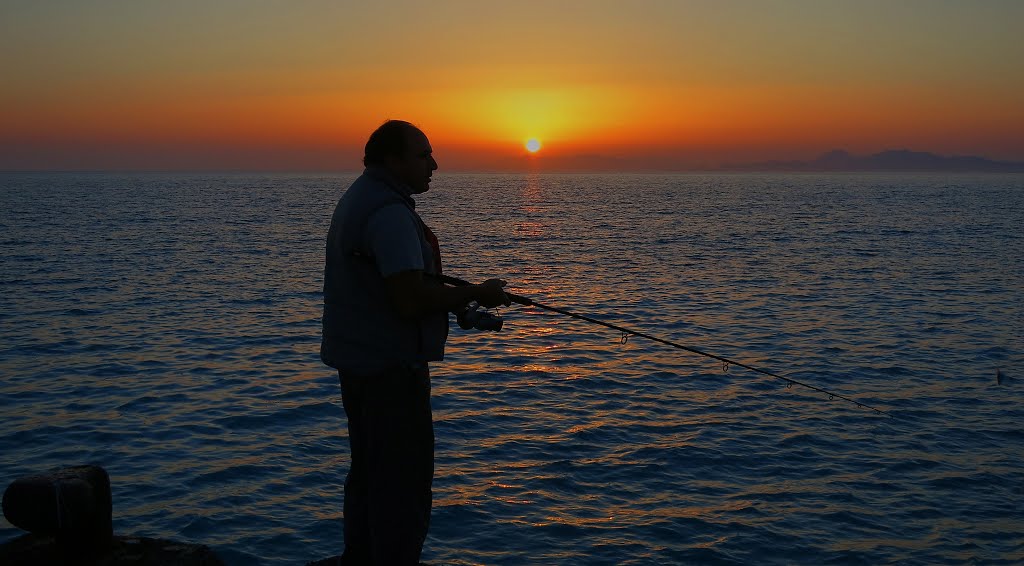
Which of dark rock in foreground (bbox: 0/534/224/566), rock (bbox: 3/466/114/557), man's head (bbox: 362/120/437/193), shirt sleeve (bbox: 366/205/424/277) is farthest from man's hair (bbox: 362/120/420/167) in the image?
dark rock in foreground (bbox: 0/534/224/566)

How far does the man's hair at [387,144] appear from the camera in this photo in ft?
13.9

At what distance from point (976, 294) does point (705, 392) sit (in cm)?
1580

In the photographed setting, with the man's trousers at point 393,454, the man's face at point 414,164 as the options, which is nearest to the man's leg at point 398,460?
the man's trousers at point 393,454

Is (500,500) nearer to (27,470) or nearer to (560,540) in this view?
(560,540)

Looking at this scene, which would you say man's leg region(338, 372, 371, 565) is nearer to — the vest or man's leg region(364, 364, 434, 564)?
man's leg region(364, 364, 434, 564)

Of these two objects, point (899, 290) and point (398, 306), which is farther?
point (899, 290)

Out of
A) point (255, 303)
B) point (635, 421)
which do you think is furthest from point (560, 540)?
point (255, 303)

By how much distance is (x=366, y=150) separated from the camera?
14.1 ft

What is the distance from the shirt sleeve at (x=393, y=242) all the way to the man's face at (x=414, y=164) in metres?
0.35

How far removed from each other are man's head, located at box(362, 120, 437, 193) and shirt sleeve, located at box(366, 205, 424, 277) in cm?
36

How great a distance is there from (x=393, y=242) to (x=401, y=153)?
0.58 meters

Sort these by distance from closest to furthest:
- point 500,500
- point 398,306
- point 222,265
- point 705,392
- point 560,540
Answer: point 398,306 < point 560,540 < point 500,500 < point 705,392 < point 222,265

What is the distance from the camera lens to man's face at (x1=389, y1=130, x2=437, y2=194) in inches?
167

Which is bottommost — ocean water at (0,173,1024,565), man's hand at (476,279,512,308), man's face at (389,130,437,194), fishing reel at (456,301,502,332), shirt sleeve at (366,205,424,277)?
ocean water at (0,173,1024,565)
